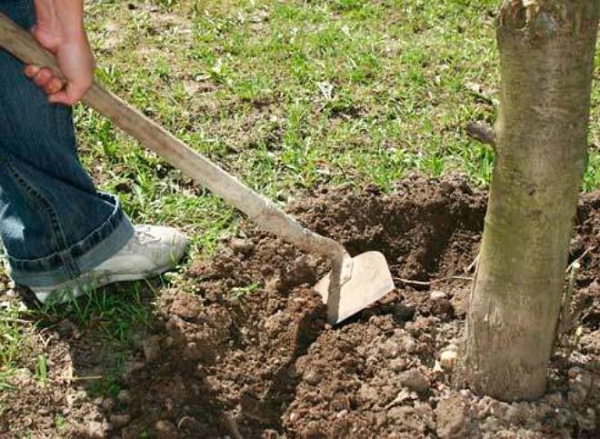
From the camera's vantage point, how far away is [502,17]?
1942 millimetres

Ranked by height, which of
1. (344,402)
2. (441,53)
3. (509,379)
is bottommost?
(344,402)

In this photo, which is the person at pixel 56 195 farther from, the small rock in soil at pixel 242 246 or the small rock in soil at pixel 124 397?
the small rock in soil at pixel 124 397

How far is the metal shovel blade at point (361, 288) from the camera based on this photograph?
270 centimetres

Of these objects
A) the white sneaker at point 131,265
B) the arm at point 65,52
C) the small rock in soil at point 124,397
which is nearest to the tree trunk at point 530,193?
the small rock in soil at point 124,397

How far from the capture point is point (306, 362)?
259cm

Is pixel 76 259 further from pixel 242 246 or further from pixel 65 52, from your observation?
pixel 65 52

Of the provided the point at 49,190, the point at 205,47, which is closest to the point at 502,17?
the point at 49,190

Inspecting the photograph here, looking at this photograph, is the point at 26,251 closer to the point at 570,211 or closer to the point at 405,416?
the point at 405,416

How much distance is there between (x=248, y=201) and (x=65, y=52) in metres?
0.68

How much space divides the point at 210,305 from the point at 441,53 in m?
2.13

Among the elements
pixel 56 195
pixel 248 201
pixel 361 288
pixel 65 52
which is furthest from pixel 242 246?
pixel 65 52

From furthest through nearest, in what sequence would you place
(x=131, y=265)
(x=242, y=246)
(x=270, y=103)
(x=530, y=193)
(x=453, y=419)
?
(x=270, y=103)
(x=242, y=246)
(x=131, y=265)
(x=453, y=419)
(x=530, y=193)

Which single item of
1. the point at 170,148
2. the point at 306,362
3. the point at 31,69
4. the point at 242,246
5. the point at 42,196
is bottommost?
the point at 306,362

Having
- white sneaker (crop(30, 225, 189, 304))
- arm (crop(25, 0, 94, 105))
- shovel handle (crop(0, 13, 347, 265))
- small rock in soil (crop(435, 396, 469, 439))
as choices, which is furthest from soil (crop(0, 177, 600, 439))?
arm (crop(25, 0, 94, 105))
